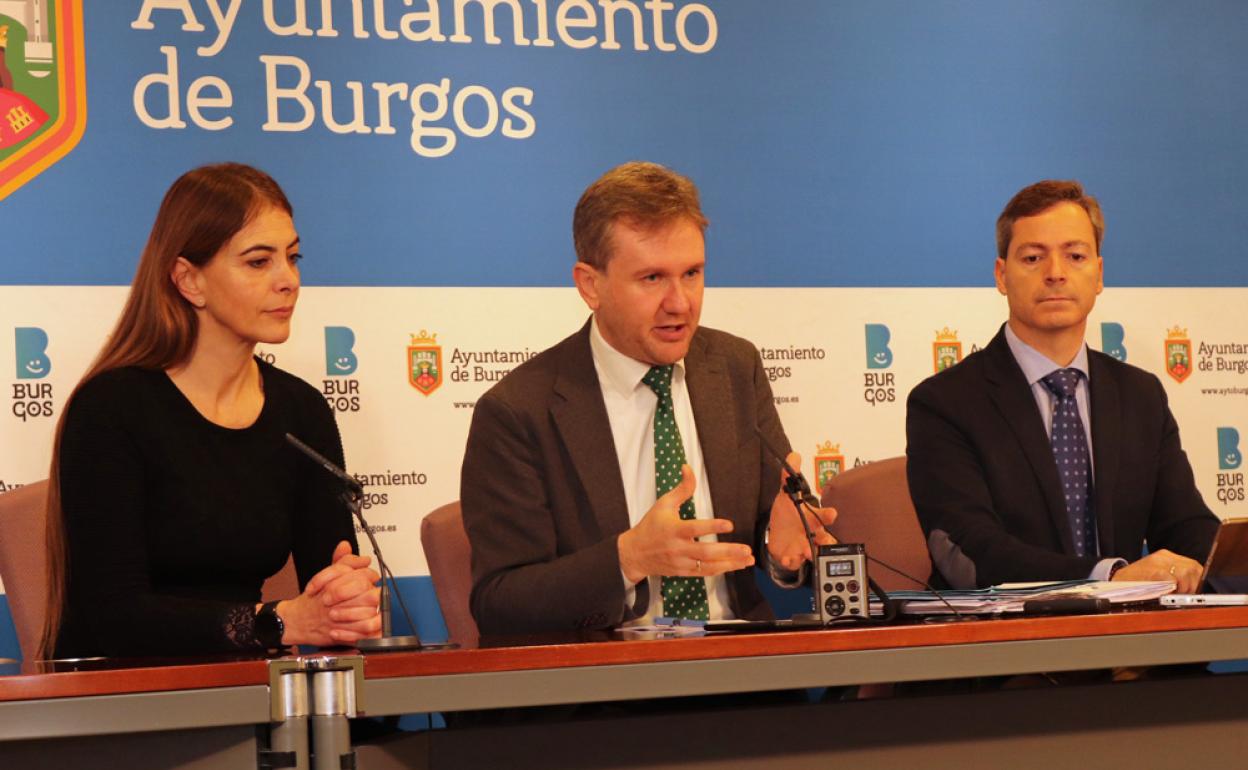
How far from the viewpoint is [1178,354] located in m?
4.66

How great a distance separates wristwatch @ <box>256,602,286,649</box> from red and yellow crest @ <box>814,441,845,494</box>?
2.18 meters

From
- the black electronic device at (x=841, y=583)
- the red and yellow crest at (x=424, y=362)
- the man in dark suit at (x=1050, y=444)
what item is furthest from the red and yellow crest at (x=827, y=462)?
the black electronic device at (x=841, y=583)

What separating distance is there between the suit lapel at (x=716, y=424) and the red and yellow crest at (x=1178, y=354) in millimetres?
2110

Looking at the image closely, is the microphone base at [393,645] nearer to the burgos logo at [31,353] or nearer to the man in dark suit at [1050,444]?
the man in dark suit at [1050,444]

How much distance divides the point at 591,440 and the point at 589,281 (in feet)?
1.18

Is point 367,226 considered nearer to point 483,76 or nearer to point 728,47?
point 483,76

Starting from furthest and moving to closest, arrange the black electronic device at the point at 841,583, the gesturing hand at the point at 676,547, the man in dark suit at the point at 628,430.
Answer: the man in dark suit at the point at 628,430 < the gesturing hand at the point at 676,547 < the black electronic device at the point at 841,583

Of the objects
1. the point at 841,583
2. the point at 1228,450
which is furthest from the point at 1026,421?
the point at 1228,450

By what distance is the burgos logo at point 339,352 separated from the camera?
3.94m

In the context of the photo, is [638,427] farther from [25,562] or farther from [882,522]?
[25,562]

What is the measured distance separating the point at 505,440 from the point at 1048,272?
1.49 metres

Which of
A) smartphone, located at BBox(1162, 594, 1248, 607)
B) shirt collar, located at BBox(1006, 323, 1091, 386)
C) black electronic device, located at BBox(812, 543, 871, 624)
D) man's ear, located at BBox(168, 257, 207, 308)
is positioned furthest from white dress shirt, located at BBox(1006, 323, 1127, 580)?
man's ear, located at BBox(168, 257, 207, 308)

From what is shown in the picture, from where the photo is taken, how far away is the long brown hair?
3008 millimetres

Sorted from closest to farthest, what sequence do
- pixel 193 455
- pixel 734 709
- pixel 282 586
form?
pixel 734 709
pixel 193 455
pixel 282 586
